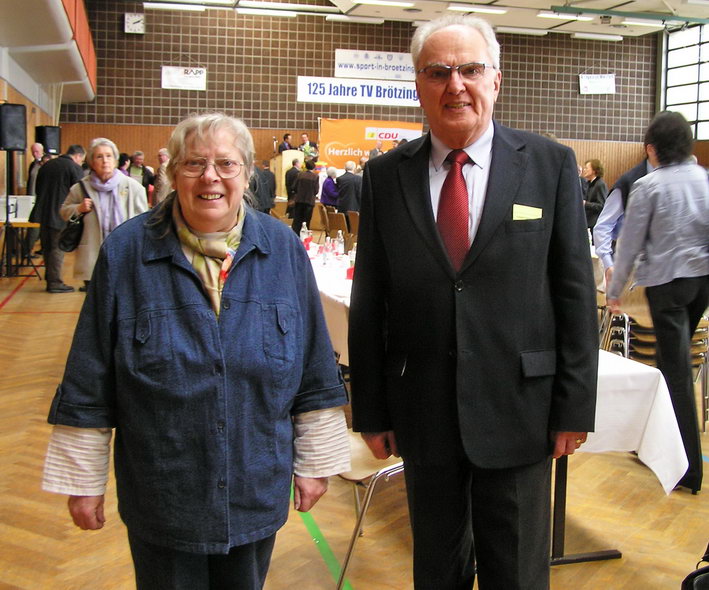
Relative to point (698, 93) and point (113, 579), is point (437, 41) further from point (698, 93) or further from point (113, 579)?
point (698, 93)

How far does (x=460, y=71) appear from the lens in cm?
174

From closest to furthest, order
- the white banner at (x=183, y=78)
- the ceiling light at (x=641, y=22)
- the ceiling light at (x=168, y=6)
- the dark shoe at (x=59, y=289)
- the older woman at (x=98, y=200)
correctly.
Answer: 1. the older woman at (x=98, y=200)
2. the dark shoe at (x=59, y=289)
3. the ceiling light at (x=168, y=6)
4. the ceiling light at (x=641, y=22)
5. the white banner at (x=183, y=78)

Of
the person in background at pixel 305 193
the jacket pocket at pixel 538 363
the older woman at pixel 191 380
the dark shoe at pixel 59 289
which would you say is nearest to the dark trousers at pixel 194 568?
the older woman at pixel 191 380

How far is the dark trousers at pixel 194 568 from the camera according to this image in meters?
1.66

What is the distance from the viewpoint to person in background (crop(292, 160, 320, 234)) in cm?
1405

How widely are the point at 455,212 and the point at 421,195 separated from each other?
0.10m

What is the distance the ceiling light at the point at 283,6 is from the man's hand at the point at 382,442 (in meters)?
18.3

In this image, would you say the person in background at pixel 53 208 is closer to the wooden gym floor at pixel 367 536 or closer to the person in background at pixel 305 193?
the person in background at pixel 305 193

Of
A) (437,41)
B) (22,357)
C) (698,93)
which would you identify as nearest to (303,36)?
(698,93)

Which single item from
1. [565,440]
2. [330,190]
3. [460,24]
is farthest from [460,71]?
[330,190]

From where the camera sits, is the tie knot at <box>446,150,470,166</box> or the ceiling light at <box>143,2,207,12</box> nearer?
the tie knot at <box>446,150,470,166</box>

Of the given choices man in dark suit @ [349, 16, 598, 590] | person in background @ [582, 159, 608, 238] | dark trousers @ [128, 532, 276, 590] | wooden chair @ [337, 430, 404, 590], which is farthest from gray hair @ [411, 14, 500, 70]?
person in background @ [582, 159, 608, 238]

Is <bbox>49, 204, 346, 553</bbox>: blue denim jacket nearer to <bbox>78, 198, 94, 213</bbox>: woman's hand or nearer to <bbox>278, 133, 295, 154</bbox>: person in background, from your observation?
<bbox>78, 198, 94, 213</bbox>: woman's hand

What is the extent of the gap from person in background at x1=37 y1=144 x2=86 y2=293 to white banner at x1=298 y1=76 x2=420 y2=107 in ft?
38.0
